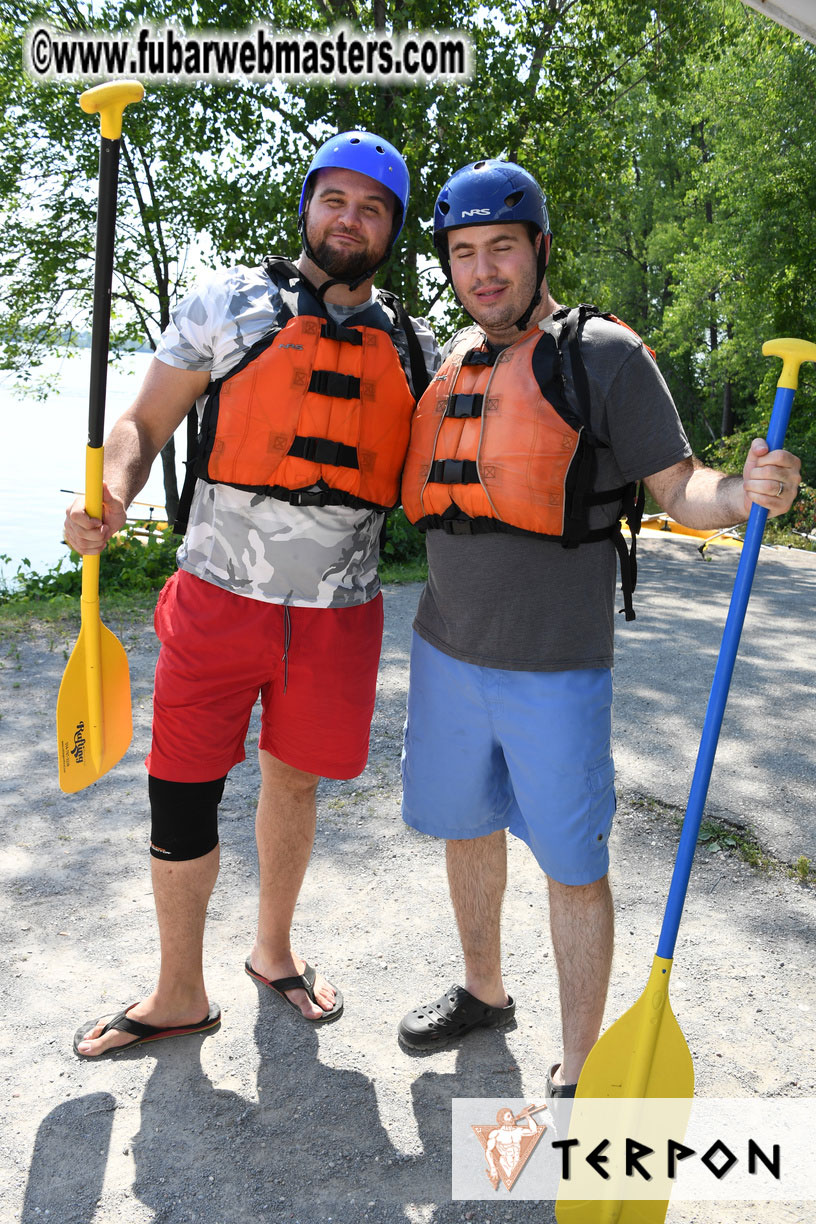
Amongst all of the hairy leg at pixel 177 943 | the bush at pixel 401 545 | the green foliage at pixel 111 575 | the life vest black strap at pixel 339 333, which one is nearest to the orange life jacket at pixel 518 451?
the life vest black strap at pixel 339 333

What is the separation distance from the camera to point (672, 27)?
42.6 feet

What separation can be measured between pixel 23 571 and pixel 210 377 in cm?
656

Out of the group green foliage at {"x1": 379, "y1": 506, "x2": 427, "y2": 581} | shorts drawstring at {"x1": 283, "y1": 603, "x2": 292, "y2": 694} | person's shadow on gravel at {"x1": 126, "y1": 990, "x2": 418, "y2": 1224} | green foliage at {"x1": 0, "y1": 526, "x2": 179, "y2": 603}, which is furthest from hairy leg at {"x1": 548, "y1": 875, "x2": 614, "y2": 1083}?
green foliage at {"x1": 379, "y1": 506, "x2": 427, "y2": 581}

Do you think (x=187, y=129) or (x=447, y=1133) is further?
(x=187, y=129)

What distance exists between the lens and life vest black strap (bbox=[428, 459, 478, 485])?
2.41 meters

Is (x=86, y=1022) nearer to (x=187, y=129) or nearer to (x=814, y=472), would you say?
(x=187, y=129)

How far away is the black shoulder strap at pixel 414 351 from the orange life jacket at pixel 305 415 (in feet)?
0.49

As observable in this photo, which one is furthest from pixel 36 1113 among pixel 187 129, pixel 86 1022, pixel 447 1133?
pixel 187 129

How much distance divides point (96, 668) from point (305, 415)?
36.7 inches

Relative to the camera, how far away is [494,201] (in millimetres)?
2391

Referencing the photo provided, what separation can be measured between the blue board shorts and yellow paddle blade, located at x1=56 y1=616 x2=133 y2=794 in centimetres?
88

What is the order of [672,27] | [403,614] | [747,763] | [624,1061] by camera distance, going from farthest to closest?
[672,27] → [403,614] → [747,763] → [624,1061]

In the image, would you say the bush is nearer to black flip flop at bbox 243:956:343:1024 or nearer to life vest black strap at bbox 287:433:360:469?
black flip flop at bbox 243:956:343:1024

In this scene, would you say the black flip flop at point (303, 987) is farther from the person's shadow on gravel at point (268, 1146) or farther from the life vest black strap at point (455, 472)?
the life vest black strap at point (455, 472)
